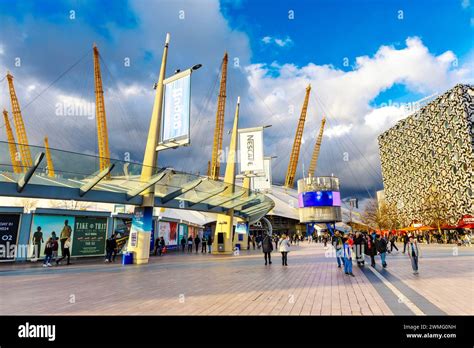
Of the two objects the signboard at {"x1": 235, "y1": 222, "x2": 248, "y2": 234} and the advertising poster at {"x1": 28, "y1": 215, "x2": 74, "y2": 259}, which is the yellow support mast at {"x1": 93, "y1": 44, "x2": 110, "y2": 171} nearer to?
the signboard at {"x1": 235, "y1": 222, "x2": 248, "y2": 234}

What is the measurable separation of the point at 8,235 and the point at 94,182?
20.2 feet

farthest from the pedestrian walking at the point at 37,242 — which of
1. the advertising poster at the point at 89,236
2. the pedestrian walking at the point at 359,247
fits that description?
the pedestrian walking at the point at 359,247


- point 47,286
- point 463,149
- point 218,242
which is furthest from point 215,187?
point 463,149

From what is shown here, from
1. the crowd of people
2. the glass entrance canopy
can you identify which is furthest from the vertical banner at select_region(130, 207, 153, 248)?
the crowd of people

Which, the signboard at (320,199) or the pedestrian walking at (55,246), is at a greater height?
the signboard at (320,199)

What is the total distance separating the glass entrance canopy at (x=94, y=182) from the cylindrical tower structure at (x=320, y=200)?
233 ft

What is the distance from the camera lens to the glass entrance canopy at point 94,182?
43.3 feet

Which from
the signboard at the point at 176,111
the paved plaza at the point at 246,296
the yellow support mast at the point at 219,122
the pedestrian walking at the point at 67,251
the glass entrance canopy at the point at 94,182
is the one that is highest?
the yellow support mast at the point at 219,122

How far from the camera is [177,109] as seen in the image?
1833 centimetres

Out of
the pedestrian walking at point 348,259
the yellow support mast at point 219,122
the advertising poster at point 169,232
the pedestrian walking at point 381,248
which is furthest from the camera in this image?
the yellow support mast at point 219,122

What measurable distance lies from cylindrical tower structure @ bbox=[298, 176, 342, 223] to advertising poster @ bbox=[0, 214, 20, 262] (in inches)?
3165

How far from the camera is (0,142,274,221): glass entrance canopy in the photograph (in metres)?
13.2

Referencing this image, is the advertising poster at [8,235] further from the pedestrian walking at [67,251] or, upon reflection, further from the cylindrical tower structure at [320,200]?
the cylindrical tower structure at [320,200]
